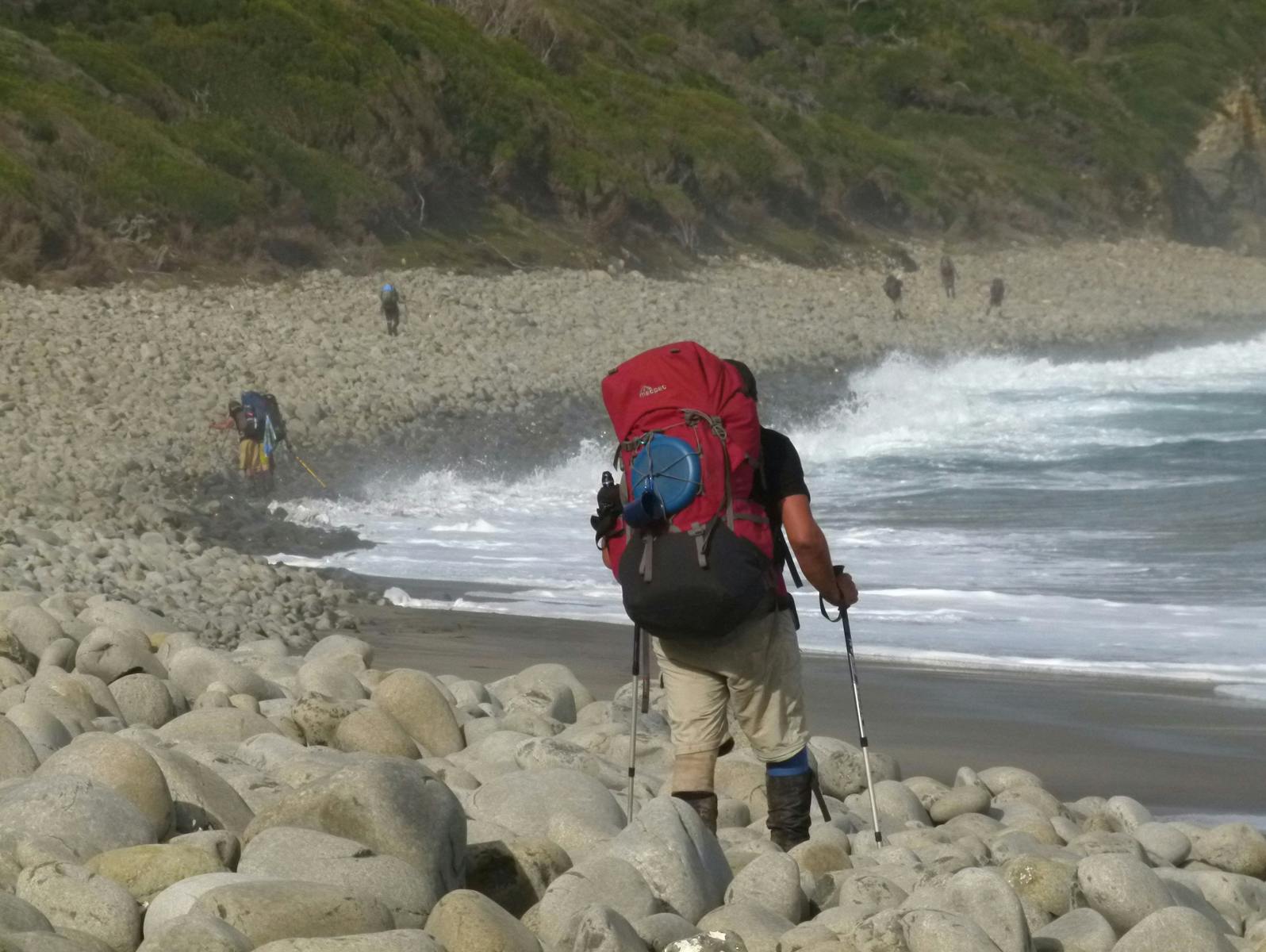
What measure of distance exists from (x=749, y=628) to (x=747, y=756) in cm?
177

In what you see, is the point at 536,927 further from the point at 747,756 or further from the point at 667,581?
the point at 747,756

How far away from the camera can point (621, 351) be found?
31219 mm

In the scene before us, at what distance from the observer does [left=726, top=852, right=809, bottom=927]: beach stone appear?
4582 millimetres

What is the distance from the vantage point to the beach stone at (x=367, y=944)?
3.67 meters

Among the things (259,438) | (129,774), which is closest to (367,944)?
(129,774)

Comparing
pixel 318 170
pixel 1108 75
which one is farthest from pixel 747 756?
pixel 1108 75

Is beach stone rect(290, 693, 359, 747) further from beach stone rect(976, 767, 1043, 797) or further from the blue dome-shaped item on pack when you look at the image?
beach stone rect(976, 767, 1043, 797)

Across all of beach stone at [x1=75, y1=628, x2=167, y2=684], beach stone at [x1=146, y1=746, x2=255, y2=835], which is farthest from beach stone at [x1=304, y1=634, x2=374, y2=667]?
beach stone at [x1=146, y1=746, x2=255, y2=835]

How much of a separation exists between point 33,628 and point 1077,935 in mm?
4816

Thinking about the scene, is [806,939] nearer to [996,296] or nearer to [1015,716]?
[1015,716]

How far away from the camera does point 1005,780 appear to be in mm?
7227

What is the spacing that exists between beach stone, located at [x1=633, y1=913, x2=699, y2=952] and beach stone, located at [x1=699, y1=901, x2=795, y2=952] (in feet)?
0.30

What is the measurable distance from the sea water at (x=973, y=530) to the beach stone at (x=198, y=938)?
711cm

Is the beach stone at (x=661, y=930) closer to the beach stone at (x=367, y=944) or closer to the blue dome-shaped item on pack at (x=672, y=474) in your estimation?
the beach stone at (x=367, y=944)
